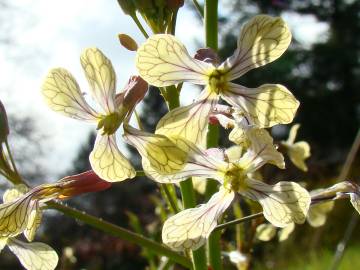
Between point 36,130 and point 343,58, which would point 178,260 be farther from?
point 343,58

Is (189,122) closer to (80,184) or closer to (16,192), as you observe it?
(80,184)

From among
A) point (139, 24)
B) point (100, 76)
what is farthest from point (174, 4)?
point (100, 76)

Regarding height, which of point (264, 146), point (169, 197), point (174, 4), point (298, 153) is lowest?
point (298, 153)

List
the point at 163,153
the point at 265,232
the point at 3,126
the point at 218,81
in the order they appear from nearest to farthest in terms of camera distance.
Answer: the point at 163,153
the point at 218,81
the point at 3,126
the point at 265,232

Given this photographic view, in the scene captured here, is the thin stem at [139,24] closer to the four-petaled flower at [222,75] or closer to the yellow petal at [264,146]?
the four-petaled flower at [222,75]

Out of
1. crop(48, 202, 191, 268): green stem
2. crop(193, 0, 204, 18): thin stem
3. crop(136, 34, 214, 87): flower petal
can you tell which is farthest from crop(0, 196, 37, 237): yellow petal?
crop(193, 0, 204, 18): thin stem

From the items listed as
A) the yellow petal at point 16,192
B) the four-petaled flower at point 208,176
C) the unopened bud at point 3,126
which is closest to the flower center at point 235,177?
the four-petaled flower at point 208,176

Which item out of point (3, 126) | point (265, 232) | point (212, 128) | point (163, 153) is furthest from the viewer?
point (265, 232)

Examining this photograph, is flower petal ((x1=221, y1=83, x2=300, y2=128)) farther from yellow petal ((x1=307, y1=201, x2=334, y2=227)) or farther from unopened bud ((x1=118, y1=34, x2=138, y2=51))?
yellow petal ((x1=307, y1=201, x2=334, y2=227))
